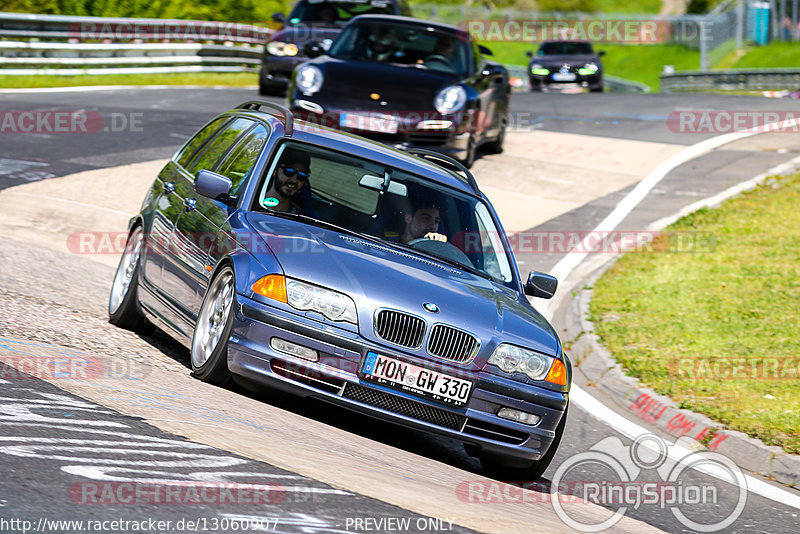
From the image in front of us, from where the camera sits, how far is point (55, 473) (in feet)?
14.3

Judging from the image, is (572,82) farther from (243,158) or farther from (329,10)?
(243,158)

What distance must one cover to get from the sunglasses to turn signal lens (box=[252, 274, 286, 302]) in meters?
→ 1.25

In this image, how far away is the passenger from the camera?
6977 millimetres

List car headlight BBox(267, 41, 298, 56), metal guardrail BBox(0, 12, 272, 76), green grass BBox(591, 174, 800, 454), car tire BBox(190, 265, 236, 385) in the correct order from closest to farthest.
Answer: car tire BBox(190, 265, 236, 385) → green grass BBox(591, 174, 800, 454) → car headlight BBox(267, 41, 298, 56) → metal guardrail BBox(0, 12, 272, 76)

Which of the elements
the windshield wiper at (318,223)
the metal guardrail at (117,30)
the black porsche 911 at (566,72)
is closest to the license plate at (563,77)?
the black porsche 911 at (566,72)

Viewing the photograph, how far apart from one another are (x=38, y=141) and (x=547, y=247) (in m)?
6.87

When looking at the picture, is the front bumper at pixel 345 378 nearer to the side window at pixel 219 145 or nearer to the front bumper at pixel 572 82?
the side window at pixel 219 145

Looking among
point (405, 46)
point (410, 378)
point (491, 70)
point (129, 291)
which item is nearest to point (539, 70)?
point (491, 70)

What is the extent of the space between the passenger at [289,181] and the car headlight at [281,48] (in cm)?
1358

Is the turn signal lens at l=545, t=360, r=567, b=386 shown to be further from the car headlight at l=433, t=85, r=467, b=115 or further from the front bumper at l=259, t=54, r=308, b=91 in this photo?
the front bumper at l=259, t=54, r=308, b=91

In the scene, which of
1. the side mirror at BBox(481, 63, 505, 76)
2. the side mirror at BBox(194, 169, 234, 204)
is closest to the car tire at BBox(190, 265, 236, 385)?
the side mirror at BBox(194, 169, 234, 204)

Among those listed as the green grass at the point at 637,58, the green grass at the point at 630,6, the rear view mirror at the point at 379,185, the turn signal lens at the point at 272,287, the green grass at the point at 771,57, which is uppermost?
the rear view mirror at the point at 379,185

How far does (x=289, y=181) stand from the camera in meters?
Result: 7.07

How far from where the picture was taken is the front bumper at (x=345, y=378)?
19.3ft
